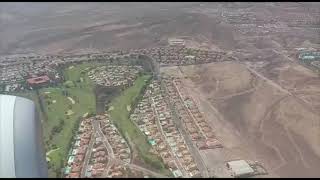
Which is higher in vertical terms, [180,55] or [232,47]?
[232,47]

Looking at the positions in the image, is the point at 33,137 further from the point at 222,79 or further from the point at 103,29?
the point at 103,29

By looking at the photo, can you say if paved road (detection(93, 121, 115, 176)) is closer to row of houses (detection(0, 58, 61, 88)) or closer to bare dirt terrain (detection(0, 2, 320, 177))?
bare dirt terrain (detection(0, 2, 320, 177))

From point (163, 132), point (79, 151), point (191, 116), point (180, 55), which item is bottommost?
point (79, 151)

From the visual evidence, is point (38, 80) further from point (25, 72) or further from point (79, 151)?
point (79, 151)

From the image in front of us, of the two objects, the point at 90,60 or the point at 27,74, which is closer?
the point at 27,74

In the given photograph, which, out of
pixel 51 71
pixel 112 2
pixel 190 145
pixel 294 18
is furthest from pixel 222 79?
pixel 112 2

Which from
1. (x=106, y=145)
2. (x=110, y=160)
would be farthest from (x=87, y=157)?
(x=106, y=145)

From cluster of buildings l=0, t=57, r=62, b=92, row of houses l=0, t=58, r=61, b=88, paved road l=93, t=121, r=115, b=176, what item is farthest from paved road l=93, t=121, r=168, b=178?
row of houses l=0, t=58, r=61, b=88
